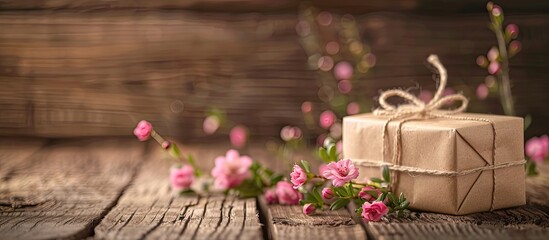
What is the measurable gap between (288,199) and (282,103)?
0.98m

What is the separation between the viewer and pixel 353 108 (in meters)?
2.48

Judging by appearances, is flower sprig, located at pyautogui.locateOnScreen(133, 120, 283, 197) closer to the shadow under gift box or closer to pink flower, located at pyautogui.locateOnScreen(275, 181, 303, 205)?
pink flower, located at pyautogui.locateOnScreen(275, 181, 303, 205)

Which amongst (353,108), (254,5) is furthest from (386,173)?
(254,5)

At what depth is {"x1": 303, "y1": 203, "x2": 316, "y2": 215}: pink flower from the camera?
1.54m

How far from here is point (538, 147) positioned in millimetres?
2070

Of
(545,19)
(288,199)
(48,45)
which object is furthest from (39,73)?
(545,19)

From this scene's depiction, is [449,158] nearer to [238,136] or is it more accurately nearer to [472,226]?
[472,226]

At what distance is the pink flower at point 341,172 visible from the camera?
4.79 ft

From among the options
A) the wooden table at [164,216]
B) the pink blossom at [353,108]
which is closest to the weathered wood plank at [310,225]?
the wooden table at [164,216]

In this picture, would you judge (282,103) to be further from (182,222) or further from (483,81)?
(182,222)

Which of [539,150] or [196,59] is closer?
[539,150]

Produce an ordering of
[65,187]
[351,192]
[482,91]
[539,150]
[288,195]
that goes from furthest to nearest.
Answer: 1. [482,91]
2. [539,150]
3. [65,187]
4. [288,195]
5. [351,192]

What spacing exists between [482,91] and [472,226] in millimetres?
1056

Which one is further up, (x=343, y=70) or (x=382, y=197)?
(x=343, y=70)
